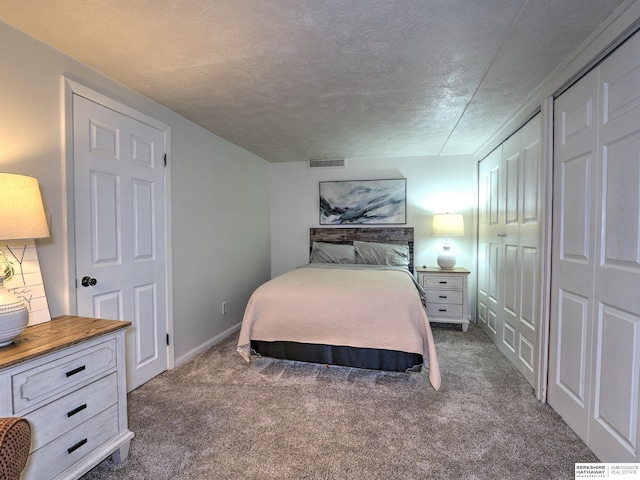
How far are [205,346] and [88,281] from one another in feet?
4.84

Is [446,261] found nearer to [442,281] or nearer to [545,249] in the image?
[442,281]

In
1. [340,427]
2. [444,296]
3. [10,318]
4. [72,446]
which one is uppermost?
[10,318]

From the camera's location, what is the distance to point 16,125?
5.27ft

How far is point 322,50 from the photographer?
1778 mm

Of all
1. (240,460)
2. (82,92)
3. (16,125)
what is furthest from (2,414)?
(82,92)

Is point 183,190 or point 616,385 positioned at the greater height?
point 183,190

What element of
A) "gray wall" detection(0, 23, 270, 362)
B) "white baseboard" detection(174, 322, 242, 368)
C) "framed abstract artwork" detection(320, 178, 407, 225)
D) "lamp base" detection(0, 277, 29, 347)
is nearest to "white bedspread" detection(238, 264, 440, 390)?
"white baseboard" detection(174, 322, 242, 368)

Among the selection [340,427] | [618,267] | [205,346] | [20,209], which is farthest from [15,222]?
[618,267]

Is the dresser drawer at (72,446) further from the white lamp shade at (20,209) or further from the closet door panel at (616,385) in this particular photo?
the closet door panel at (616,385)

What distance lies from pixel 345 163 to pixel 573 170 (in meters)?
3.04

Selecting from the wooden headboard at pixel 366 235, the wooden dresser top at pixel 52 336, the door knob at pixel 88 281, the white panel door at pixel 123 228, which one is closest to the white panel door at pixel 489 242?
the wooden headboard at pixel 366 235

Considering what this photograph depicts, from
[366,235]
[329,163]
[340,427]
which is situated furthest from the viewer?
[329,163]

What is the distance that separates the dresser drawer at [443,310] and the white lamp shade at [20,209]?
3.73 meters

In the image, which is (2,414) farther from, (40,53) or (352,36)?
(352,36)
